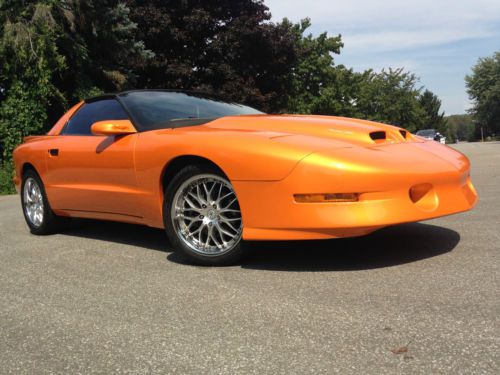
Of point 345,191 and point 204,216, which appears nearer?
point 345,191

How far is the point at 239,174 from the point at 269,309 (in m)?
0.99

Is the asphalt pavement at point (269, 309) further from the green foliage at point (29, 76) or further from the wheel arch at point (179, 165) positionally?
the green foliage at point (29, 76)

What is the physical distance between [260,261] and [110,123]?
5.10 feet

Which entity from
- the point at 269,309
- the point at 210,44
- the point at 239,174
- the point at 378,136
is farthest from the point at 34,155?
the point at 210,44

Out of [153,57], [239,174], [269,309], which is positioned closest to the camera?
[269,309]

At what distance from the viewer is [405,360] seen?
198 cm

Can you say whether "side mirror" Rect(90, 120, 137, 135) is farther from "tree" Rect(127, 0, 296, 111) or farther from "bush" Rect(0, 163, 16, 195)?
"tree" Rect(127, 0, 296, 111)

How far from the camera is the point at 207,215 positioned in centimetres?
363

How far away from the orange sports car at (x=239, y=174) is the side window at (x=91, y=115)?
0.05ft

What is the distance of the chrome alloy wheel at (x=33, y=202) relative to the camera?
5.31 m

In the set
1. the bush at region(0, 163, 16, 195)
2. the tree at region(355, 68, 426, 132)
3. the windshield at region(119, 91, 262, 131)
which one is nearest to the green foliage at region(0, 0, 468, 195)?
the bush at region(0, 163, 16, 195)

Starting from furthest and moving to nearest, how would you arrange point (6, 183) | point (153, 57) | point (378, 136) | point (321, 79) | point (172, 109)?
1. point (321, 79)
2. point (153, 57)
3. point (6, 183)
4. point (172, 109)
5. point (378, 136)

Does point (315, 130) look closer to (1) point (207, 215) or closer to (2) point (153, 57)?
(1) point (207, 215)

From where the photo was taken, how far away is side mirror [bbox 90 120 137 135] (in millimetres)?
4027
